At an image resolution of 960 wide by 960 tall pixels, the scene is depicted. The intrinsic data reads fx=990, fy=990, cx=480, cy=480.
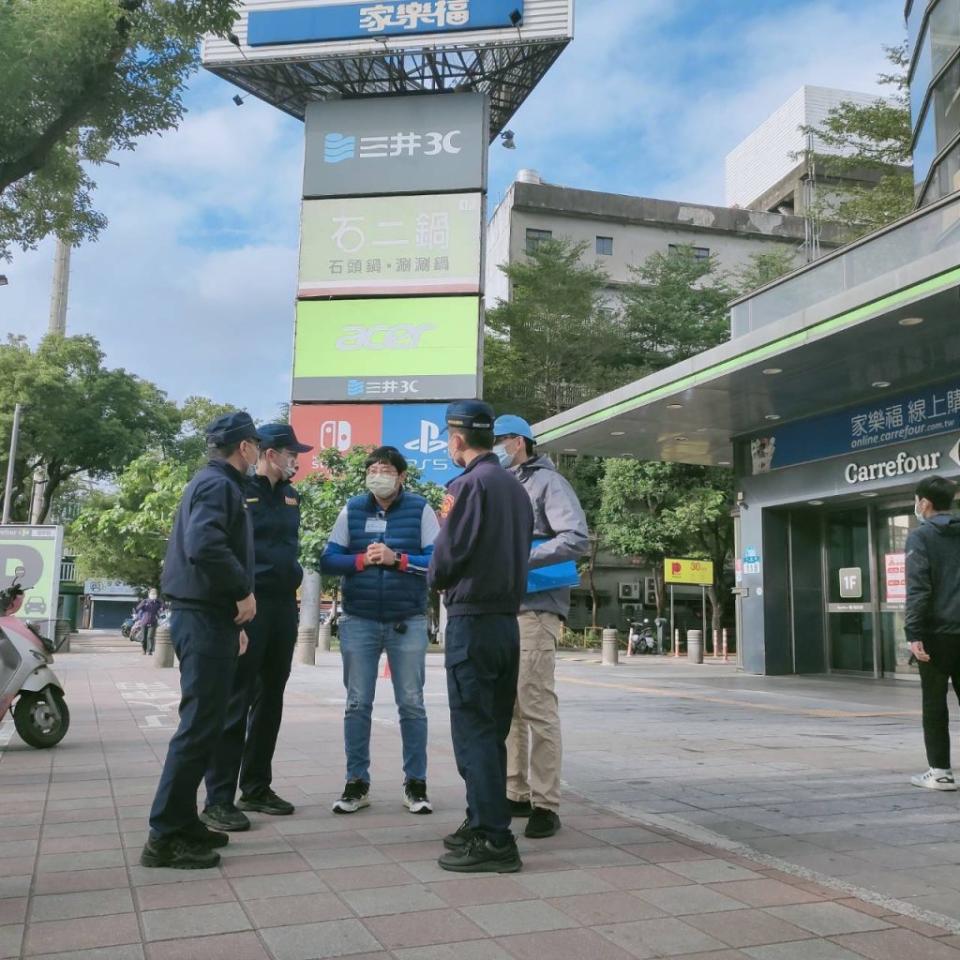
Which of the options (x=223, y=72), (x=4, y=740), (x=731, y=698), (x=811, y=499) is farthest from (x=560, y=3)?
(x=4, y=740)

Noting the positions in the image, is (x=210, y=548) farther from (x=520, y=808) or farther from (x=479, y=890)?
(x=520, y=808)

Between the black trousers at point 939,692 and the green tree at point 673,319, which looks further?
the green tree at point 673,319

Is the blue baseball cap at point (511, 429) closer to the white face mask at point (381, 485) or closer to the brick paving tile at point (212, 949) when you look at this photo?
the white face mask at point (381, 485)

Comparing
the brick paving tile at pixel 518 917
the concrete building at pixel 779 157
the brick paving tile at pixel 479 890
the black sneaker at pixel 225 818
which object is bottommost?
the brick paving tile at pixel 518 917

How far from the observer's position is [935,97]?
570 inches

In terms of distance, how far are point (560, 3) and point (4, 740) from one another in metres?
25.5

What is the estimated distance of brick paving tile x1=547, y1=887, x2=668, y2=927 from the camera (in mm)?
3157

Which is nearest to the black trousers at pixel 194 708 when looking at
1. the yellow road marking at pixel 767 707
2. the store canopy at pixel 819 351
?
the yellow road marking at pixel 767 707

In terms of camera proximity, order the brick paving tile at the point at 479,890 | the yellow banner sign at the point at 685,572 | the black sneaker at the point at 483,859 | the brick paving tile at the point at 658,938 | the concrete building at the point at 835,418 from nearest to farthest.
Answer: the brick paving tile at the point at 658,938 → the brick paving tile at the point at 479,890 → the black sneaker at the point at 483,859 → the concrete building at the point at 835,418 → the yellow banner sign at the point at 685,572

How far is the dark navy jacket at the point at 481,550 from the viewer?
3857mm

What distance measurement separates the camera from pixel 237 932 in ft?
9.76

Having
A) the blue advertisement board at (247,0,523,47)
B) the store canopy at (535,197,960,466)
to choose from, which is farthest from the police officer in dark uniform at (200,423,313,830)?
the blue advertisement board at (247,0,523,47)

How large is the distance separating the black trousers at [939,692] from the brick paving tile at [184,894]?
3955 mm

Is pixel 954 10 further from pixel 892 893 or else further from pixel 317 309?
pixel 317 309
